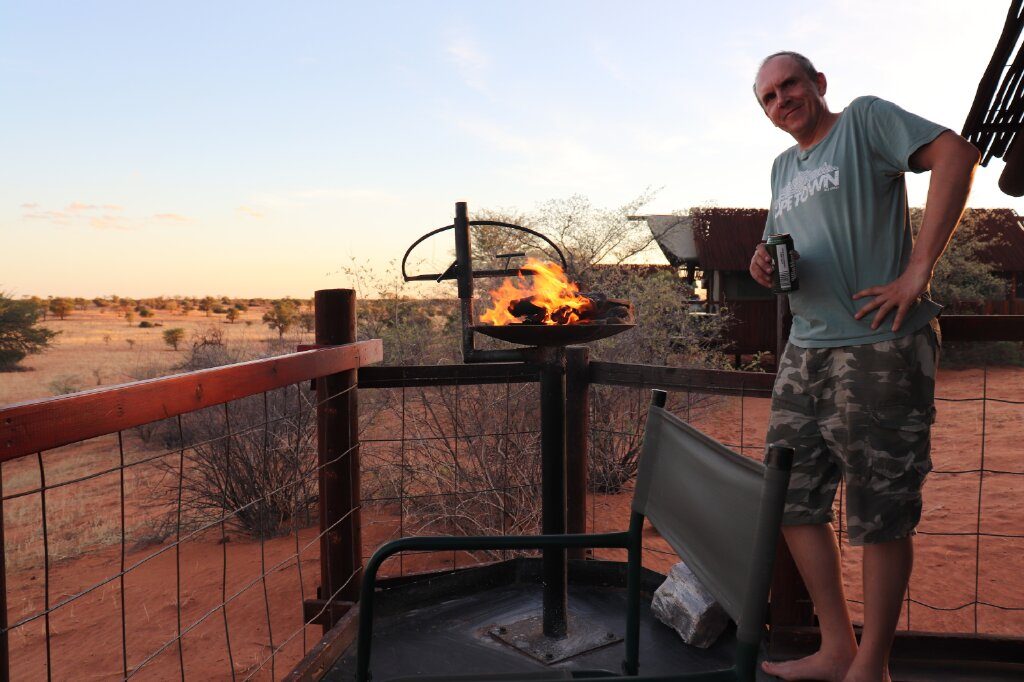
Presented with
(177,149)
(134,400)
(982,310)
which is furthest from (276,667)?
(177,149)

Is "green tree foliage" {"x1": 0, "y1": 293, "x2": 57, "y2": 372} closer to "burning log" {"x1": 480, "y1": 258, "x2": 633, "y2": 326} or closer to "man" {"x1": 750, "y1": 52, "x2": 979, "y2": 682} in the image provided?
"burning log" {"x1": 480, "y1": 258, "x2": 633, "y2": 326}

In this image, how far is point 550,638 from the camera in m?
2.55

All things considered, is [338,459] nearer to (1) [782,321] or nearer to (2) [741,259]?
(1) [782,321]

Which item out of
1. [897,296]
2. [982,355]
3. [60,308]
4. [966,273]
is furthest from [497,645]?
[60,308]

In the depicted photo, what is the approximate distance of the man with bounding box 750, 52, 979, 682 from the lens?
1789mm

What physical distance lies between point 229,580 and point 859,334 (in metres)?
4.34

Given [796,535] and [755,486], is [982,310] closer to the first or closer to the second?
[796,535]

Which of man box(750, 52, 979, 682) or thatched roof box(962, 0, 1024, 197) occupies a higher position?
thatched roof box(962, 0, 1024, 197)

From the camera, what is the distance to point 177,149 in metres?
21.5

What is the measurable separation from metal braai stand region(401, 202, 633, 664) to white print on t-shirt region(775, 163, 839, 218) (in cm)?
61

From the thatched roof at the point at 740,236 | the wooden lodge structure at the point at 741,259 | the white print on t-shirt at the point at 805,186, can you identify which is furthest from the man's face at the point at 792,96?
the thatched roof at the point at 740,236

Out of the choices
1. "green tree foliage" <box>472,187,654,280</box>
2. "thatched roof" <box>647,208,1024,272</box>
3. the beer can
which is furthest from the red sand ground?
"thatched roof" <box>647,208,1024,272</box>

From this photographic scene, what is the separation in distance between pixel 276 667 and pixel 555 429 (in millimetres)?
2239

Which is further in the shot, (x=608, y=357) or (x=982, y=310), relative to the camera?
(x=982, y=310)
